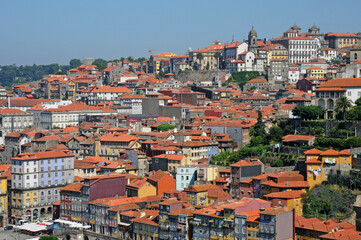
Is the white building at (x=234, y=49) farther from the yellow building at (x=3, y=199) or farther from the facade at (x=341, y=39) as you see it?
the yellow building at (x=3, y=199)

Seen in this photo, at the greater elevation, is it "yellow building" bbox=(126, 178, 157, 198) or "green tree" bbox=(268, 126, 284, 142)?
"green tree" bbox=(268, 126, 284, 142)

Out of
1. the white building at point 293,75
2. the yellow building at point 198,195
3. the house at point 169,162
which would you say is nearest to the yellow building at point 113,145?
the house at point 169,162

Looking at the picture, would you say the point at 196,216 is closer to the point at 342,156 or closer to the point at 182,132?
the point at 342,156

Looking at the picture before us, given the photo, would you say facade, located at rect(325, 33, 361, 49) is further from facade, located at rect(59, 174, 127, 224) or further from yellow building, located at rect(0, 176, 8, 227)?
yellow building, located at rect(0, 176, 8, 227)

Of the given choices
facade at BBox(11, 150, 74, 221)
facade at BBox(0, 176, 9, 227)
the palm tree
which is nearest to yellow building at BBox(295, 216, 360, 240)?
the palm tree

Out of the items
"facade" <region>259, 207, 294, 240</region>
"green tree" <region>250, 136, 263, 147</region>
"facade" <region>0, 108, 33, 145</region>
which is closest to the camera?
"facade" <region>259, 207, 294, 240</region>

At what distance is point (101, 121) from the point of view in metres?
96.9

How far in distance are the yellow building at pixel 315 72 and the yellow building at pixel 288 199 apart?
5944 centimetres

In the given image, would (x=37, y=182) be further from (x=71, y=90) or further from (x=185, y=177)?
(x=71, y=90)

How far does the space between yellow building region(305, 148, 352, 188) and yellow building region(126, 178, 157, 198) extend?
45.3 ft

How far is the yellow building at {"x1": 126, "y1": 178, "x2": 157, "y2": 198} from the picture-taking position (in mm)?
62938

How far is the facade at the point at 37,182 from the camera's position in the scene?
66.5 m

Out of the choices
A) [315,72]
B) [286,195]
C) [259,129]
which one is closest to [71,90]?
[315,72]

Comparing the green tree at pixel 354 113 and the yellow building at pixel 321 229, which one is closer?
the yellow building at pixel 321 229
